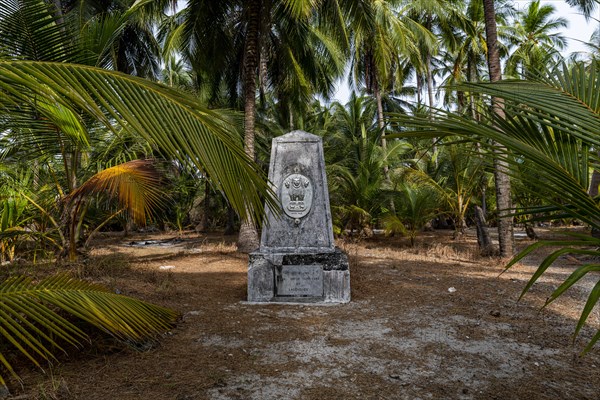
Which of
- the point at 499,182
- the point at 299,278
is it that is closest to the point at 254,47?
the point at 299,278

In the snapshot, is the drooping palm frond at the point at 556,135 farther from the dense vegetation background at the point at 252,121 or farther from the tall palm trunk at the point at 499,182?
the tall palm trunk at the point at 499,182

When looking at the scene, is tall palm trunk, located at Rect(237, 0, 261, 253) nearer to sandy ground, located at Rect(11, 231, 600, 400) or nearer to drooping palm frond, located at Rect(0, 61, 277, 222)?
sandy ground, located at Rect(11, 231, 600, 400)

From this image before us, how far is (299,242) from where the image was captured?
4.99 metres

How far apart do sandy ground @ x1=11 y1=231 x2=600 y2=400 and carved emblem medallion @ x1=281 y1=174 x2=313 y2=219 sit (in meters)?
1.32

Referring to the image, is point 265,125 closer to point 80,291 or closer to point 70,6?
point 70,6

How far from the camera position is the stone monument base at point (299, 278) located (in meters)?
4.64

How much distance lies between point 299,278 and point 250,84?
5.78 meters

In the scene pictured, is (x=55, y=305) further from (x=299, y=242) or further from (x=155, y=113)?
(x=299, y=242)

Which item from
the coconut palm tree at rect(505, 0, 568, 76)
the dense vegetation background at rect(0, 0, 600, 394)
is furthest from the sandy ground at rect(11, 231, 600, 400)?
the coconut palm tree at rect(505, 0, 568, 76)

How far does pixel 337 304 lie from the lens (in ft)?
15.0

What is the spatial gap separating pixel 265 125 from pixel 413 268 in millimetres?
11730

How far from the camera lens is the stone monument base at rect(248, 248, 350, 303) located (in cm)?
464

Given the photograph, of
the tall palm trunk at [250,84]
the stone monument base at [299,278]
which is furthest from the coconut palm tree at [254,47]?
the stone monument base at [299,278]

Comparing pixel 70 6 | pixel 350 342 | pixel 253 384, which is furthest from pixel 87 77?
pixel 70 6
